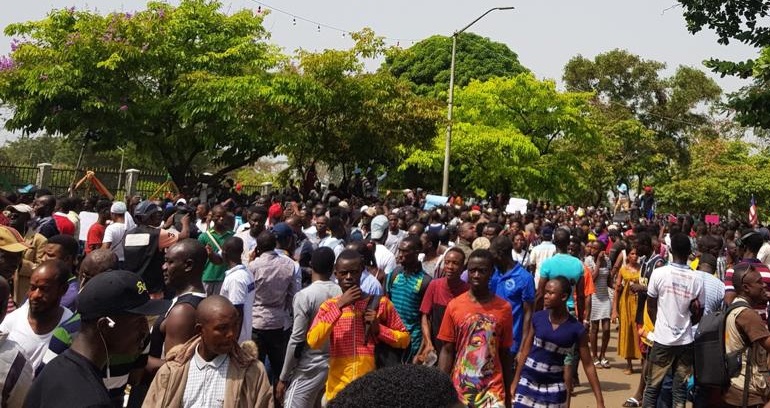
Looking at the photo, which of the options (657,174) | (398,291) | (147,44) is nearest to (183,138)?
(147,44)

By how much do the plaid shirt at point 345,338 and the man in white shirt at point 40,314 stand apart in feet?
5.46

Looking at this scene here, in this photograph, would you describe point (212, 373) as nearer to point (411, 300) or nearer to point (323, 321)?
point (323, 321)

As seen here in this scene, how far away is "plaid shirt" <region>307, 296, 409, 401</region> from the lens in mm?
5395

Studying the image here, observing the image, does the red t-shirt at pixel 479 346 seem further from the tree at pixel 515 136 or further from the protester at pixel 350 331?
the tree at pixel 515 136

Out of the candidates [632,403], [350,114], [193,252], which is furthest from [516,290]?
[350,114]

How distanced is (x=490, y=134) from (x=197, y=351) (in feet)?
93.6

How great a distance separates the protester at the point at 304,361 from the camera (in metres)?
5.77

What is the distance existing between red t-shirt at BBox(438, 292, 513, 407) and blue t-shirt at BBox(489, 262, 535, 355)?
4.58 feet

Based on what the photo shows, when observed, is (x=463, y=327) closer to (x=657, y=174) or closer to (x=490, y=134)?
(x=490, y=134)

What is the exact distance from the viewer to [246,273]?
6.38m

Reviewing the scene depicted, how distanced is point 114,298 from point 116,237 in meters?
6.02

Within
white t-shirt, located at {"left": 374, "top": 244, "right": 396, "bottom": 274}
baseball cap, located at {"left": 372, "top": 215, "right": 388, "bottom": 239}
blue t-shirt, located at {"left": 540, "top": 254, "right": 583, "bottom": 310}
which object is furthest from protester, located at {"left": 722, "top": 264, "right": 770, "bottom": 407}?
baseball cap, located at {"left": 372, "top": 215, "right": 388, "bottom": 239}

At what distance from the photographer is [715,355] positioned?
6141 millimetres

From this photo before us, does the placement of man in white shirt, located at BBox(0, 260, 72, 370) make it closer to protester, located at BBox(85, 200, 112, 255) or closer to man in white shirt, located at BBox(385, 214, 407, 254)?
protester, located at BBox(85, 200, 112, 255)
